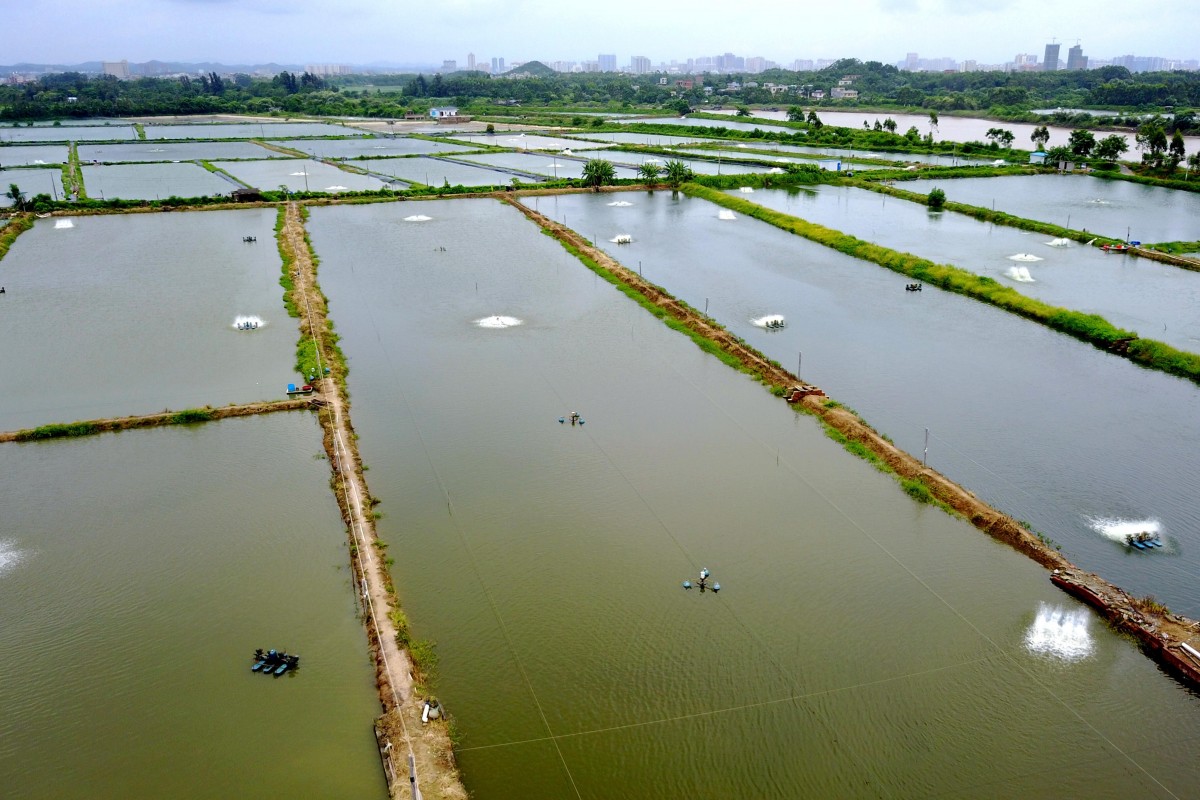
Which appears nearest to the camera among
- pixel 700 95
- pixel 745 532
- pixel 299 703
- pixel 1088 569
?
pixel 299 703

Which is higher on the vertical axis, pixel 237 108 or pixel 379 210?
pixel 237 108

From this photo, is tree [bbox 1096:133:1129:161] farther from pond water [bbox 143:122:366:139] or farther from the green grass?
pond water [bbox 143:122:366:139]

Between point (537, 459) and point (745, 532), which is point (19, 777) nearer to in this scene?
point (537, 459)

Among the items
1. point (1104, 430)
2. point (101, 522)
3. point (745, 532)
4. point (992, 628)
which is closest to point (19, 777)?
point (101, 522)

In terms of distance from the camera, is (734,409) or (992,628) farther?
(734,409)

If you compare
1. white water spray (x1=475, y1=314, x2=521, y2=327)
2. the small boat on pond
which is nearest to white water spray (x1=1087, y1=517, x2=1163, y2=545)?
the small boat on pond

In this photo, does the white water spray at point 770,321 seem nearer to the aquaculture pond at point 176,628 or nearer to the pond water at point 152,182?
the aquaculture pond at point 176,628

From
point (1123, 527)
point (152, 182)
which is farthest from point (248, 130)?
point (1123, 527)

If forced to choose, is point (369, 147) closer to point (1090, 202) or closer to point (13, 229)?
point (13, 229)
